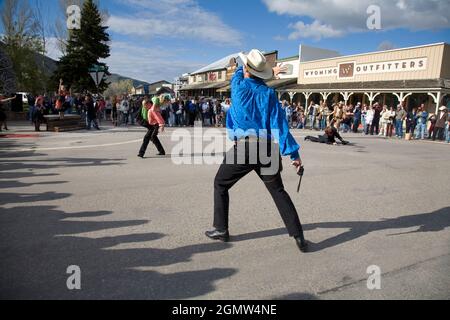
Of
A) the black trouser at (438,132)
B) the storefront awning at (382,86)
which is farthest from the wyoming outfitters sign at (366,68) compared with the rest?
the black trouser at (438,132)

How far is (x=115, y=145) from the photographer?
11.4 metres

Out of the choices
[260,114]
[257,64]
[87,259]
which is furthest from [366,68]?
[87,259]

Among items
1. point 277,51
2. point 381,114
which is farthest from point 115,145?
point 277,51

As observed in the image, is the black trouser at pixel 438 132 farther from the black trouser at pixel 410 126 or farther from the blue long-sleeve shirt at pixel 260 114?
the blue long-sleeve shirt at pixel 260 114

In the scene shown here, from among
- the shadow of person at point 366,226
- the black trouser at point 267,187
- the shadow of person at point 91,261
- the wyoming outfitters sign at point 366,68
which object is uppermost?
the wyoming outfitters sign at point 366,68

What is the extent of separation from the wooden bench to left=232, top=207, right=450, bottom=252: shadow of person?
525 inches

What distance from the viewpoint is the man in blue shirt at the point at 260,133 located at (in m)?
3.46

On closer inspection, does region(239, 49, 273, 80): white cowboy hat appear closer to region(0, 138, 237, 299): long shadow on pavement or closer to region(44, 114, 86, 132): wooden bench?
region(0, 138, 237, 299): long shadow on pavement

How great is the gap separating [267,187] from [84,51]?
35.1 m

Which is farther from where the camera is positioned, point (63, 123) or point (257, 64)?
point (63, 123)

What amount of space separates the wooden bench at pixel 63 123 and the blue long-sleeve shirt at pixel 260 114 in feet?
43.8

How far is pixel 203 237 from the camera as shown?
3830 mm

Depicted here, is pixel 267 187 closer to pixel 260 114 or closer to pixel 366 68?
pixel 260 114

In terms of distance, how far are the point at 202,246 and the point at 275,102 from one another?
1.70 metres
